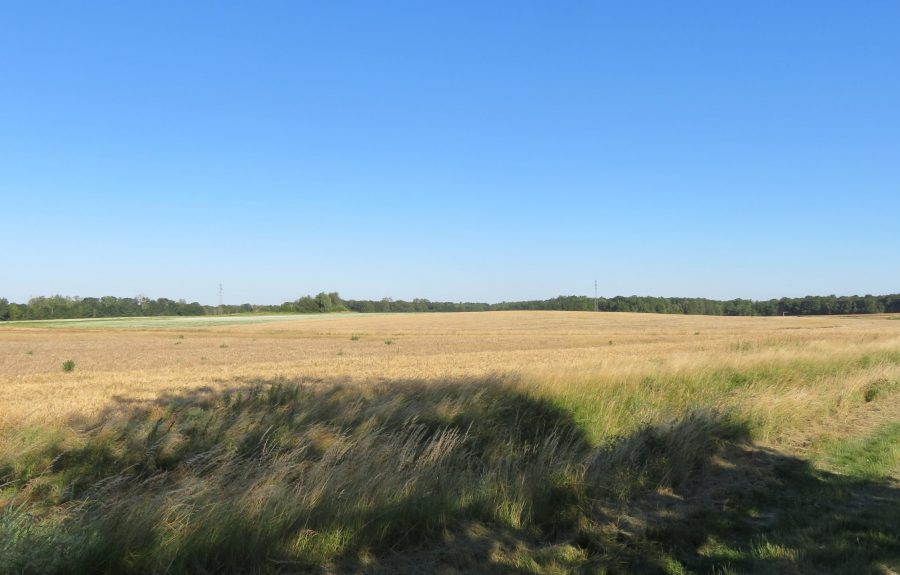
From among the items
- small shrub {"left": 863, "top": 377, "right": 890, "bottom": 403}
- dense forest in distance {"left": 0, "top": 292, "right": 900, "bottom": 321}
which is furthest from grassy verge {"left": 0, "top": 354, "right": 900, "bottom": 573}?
dense forest in distance {"left": 0, "top": 292, "right": 900, "bottom": 321}

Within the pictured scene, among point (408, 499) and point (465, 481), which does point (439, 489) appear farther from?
point (408, 499)

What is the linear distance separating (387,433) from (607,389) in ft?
15.7

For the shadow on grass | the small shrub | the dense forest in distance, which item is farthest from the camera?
the dense forest in distance

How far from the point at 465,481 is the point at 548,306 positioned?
515 ft

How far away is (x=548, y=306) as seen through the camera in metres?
160

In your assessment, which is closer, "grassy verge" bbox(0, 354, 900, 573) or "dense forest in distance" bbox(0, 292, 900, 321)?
"grassy verge" bbox(0, 354, 900, 573)

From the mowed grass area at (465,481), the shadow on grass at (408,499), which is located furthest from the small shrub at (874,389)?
the shadow on grass at (408,499)

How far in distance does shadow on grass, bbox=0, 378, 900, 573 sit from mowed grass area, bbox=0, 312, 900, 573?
2 centimetres

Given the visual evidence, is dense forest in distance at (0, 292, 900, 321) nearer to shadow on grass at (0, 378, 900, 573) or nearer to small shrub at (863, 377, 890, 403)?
small shrub at (863, 377, 890, 403)

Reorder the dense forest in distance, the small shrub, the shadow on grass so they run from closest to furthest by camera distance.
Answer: the shadow on grass
the small shrub
the dense forest in distance

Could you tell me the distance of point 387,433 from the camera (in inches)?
314

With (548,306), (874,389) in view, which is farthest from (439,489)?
(548,306)

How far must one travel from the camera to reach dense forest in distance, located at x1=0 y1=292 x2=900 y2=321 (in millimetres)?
129500

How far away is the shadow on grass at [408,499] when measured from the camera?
438 centimetres
